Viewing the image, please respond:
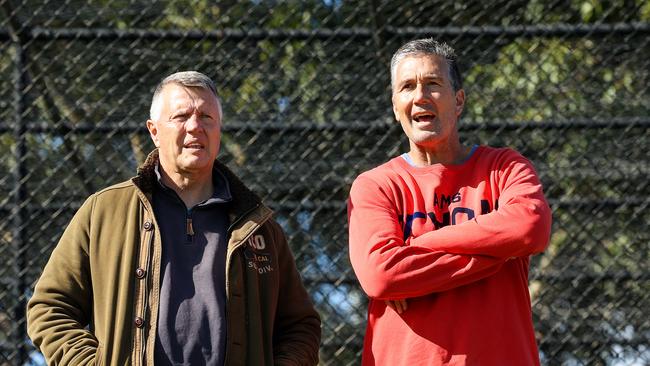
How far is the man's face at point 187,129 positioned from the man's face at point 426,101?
0.59m

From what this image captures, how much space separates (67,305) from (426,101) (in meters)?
1.24

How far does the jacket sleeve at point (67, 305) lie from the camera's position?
2824 mm

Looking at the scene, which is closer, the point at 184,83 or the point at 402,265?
the point at 402,265

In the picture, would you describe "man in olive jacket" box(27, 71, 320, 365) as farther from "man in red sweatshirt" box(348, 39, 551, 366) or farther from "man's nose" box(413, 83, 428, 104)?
"man's nose" box(413, 83, 428, 104)

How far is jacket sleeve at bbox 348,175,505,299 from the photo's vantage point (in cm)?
279

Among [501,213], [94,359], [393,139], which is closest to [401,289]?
[501,213]

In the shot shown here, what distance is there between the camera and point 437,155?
307 centimetres

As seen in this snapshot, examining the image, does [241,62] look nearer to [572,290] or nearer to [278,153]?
[278,153]

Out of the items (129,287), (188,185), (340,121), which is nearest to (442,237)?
(188,185)

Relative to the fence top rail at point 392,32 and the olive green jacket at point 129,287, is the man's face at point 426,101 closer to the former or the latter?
the olive green jacket at point 129,287

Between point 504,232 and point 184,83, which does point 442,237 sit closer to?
point 504,232

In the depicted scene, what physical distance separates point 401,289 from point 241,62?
78.8 inches

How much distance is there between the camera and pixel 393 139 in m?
4.45

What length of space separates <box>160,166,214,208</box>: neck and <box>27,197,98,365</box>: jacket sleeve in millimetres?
258
